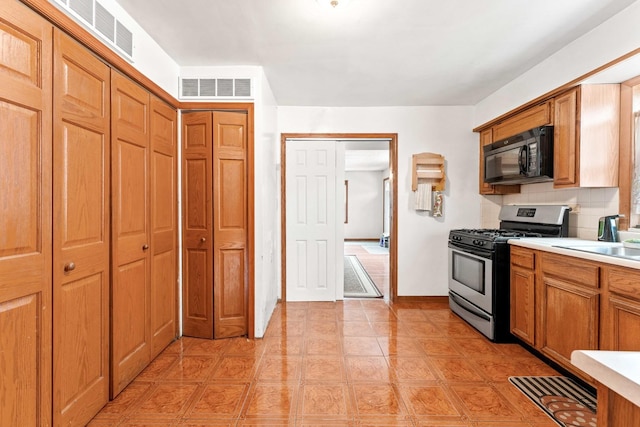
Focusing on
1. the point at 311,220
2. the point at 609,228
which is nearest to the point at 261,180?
the point at 311,220

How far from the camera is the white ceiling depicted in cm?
209

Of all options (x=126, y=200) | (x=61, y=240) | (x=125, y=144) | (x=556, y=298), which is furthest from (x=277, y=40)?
(x=556, y=298)

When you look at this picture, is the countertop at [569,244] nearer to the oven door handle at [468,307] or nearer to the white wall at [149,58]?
the oven door handle at [468,307]

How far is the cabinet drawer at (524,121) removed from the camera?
2887 mm

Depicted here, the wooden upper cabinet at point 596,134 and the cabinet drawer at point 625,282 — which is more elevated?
the wooden upper cabinet at point 596,134

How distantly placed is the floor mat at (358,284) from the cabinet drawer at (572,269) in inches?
90.9

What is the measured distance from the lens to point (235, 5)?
2.07 meters

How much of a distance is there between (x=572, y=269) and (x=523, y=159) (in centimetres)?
124

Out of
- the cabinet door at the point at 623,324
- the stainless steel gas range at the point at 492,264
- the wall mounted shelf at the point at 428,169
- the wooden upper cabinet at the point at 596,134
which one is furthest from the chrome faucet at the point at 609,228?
the wall mounted shelf at the point at 428,169

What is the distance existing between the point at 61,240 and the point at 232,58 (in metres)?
1.96

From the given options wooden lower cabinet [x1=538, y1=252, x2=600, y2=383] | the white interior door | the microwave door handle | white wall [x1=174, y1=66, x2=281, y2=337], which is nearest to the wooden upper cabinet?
the microwave door handle

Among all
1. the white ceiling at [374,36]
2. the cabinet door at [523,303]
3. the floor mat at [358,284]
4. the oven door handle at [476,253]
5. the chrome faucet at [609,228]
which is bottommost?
the floor mat at [358,284]

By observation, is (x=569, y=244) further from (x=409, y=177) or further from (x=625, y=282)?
(x=409, y=177)

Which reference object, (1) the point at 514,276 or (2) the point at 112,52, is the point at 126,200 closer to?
(2) the point at 112,52
